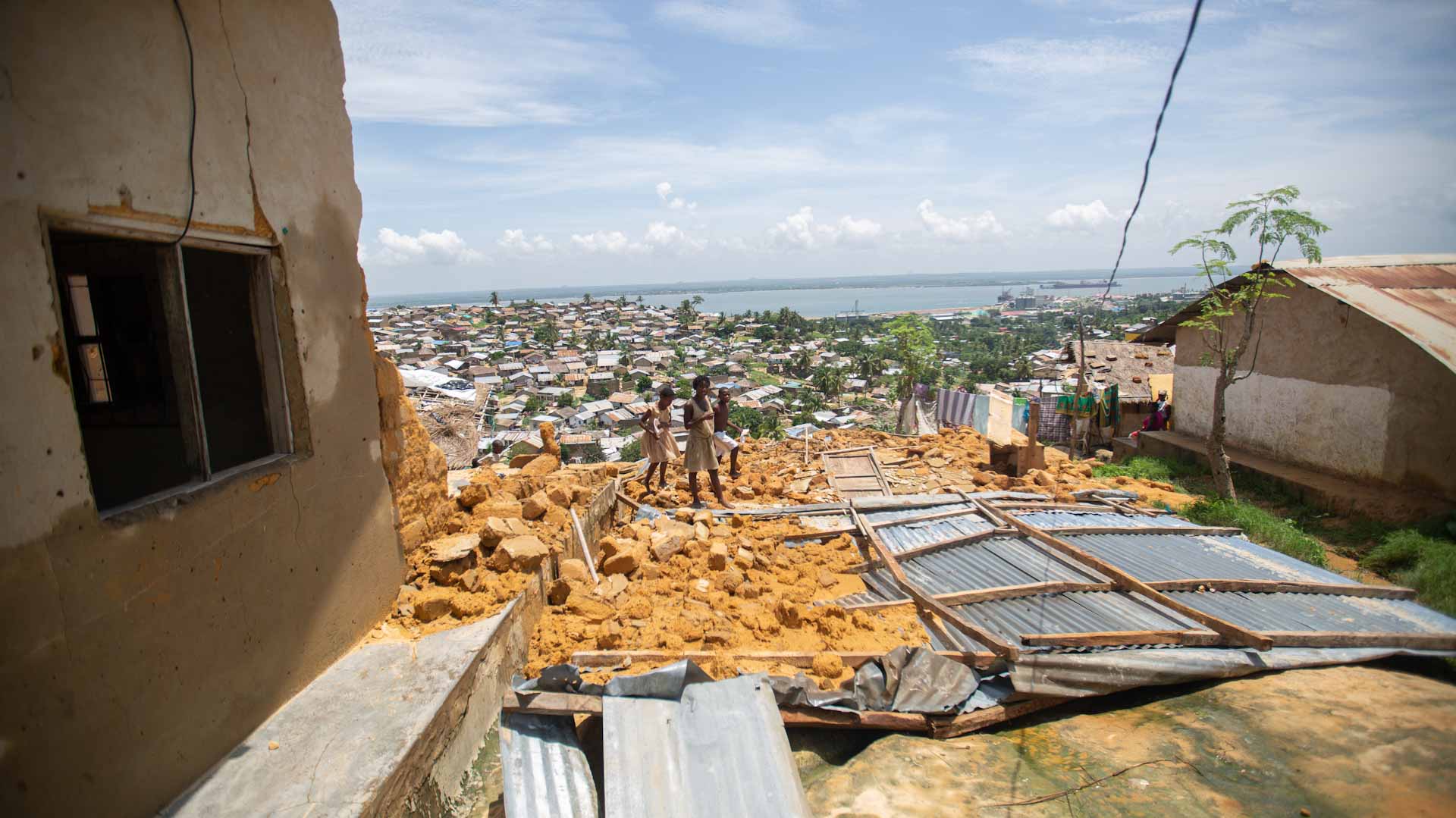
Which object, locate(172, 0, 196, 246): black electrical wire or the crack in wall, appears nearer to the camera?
locate(172, 0, 196, 246): black electrical wire

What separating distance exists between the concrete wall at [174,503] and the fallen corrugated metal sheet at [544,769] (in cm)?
133

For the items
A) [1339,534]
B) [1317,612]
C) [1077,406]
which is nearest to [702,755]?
[1317,612]

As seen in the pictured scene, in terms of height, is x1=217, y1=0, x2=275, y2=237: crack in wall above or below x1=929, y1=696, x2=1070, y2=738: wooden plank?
above

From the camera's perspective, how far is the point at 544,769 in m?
3.45

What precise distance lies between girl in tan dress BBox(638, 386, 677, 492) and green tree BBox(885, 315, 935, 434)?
1213 cm

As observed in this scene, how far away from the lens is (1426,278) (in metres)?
11.9

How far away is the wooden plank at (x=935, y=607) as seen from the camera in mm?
4471

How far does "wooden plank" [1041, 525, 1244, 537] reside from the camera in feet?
22.5

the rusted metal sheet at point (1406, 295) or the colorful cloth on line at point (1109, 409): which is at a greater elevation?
the rusted metal sheet at point (1406, 295)

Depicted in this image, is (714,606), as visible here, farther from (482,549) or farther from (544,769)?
(544,769)

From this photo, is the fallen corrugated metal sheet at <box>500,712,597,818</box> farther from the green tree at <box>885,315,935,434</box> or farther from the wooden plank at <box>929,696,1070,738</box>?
the green tree at <box>885,315,935,434</box>

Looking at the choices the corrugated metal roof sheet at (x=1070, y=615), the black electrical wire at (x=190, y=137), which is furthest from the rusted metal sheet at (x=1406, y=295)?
the black electrical wire at (x=190, y=137)

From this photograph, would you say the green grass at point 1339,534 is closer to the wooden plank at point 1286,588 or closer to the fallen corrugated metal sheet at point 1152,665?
the wooden plank at point 1286,588

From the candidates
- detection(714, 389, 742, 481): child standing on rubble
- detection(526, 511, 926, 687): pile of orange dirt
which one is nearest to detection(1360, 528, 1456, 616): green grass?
detection(526, 511, 926, 687): pile of orange dirt
